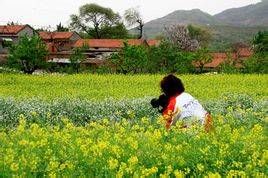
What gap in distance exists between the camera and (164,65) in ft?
155

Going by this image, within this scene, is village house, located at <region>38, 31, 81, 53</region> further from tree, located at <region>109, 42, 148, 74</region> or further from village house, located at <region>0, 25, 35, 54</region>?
tree, located at <region>109, 42, 148, 74</region>

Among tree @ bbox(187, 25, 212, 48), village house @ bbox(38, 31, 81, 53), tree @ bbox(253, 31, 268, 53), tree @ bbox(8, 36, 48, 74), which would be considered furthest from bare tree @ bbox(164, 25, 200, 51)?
tree @ bbox(187, 25, 212, 48)

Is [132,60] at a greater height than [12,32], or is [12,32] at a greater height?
[12,32]

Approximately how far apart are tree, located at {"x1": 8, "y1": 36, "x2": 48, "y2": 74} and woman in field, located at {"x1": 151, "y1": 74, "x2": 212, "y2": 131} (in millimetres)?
38567

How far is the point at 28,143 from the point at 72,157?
73 cm

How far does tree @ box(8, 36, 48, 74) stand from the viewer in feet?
158

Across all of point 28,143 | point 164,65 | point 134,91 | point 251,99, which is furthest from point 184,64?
point 28,143

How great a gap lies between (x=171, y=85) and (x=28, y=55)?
38.8 m

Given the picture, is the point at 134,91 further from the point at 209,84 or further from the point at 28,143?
the point at 28,143

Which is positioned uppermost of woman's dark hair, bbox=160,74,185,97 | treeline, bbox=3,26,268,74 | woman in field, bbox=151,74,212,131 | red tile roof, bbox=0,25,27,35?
woman's dark hair, bbox=160,74,185,97

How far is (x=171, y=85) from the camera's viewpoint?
10.5 metres

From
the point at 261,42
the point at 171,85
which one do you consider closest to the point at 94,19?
the point at 261,42

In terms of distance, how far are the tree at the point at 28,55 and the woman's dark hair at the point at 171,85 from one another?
38.6 meters

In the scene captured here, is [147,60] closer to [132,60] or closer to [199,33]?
[132,60]
